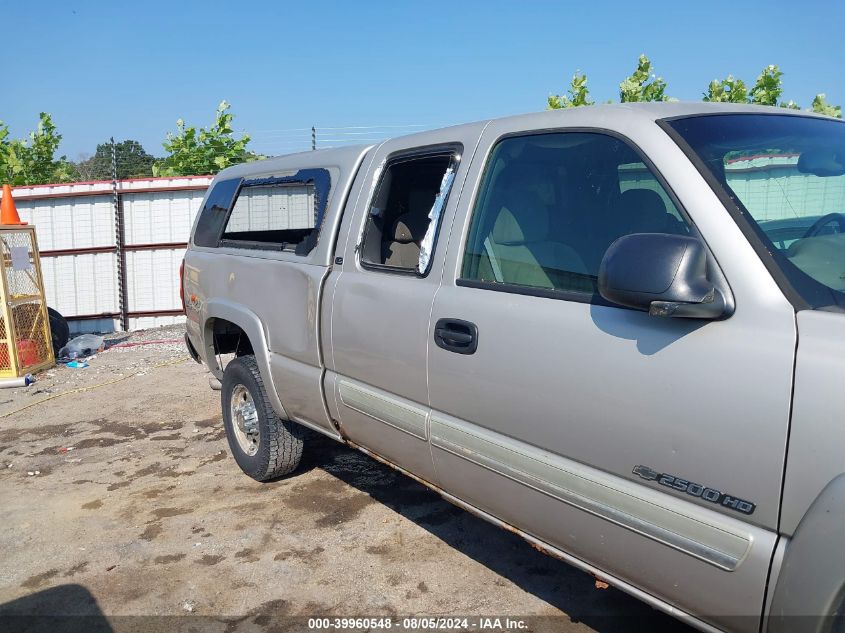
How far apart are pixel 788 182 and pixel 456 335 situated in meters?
1.30

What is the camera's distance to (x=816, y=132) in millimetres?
2592

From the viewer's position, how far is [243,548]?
12.7ft

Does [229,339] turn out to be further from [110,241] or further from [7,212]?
[110,241]

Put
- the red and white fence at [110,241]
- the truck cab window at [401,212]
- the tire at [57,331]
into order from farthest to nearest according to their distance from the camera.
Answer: the red and white fence at [110,241] < the tire at [57,331] < the truck cab window at [401,212]

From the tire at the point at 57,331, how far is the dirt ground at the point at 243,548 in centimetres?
407

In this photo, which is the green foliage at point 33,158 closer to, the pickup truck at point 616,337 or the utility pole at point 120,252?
the utility pole at point 120,252

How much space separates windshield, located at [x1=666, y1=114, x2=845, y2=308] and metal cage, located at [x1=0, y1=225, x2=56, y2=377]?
25.9 feet

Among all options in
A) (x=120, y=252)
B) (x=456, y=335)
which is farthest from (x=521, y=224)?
(x=120, y=252)

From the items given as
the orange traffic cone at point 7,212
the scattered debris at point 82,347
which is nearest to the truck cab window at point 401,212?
the orange traffic cone at point 7,212

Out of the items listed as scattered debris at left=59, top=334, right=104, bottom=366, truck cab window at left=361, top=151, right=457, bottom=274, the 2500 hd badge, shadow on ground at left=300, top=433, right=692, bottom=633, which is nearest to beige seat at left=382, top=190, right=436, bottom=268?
truck cab window at left=361, top=151, right=457, bottom=274

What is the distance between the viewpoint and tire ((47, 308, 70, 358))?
9.57 meters

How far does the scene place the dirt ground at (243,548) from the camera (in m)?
3.24

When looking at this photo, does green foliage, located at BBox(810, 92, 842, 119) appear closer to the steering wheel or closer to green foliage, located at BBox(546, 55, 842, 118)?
green foliage, located at BBox(546, 55, 842, 118)

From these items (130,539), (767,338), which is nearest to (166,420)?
(130,539)
